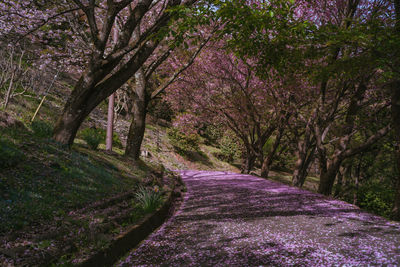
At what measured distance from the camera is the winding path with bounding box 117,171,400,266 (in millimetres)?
3844

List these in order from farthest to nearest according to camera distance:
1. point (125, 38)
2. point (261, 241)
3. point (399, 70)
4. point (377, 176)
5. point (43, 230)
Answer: point (377, 176)
point (125, 38)
point (399, 70)
point (261, 241)
point (43, 230)

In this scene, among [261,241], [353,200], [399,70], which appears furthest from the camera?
[353,200]

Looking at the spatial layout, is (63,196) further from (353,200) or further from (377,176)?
(377,176)

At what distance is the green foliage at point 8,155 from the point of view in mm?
5121

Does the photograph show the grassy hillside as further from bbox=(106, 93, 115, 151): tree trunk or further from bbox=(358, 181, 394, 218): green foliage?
bbox=(358, 181, 394, 218): green foliage

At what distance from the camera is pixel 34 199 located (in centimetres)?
464

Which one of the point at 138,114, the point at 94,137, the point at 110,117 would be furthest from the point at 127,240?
the point at 110,117

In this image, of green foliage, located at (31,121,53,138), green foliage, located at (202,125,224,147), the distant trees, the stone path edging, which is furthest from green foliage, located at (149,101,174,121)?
the stone path edging

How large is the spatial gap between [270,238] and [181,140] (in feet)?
69.8

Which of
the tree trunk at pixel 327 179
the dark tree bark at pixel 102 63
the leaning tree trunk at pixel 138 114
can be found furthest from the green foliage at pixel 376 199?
the dark tree bark at pixel 102 63

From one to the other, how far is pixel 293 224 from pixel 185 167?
61.7ft

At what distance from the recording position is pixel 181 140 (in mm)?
25750

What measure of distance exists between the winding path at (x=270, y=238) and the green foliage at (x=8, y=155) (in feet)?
9.89

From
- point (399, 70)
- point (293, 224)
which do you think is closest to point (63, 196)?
point (293, 224)
